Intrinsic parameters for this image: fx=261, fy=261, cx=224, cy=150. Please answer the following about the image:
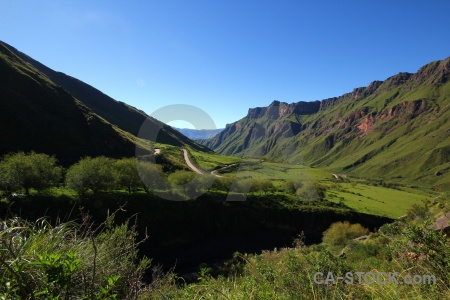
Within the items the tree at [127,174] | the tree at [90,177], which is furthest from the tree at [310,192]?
the tree at [90,177]

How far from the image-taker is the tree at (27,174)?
1452 inches

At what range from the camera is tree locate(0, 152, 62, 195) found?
121 ft

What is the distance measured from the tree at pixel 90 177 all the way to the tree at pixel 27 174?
7.68 feet

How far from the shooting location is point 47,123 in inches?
2566

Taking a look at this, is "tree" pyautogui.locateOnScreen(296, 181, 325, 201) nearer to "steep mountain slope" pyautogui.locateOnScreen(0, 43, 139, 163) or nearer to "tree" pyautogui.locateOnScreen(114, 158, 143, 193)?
"tree" pyautogui.locateOnScreen(114, 158, 143, 193)

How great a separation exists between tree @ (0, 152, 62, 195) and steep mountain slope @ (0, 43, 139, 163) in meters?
17.0

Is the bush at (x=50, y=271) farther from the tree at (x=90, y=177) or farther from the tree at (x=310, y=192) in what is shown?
the tree at (x=310, y=192)

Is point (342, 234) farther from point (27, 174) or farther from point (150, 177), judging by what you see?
point (27, 174)

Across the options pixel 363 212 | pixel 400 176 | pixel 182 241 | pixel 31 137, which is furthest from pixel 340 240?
pixel 400 176

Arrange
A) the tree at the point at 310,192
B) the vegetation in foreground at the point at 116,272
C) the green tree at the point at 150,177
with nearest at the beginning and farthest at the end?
the vegetation in foreground at the point at 116,272, the green tree at the point at 150,177, the tree at the point at 310,192

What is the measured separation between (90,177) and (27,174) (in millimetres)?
8655

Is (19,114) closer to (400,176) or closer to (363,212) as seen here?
(363,212)

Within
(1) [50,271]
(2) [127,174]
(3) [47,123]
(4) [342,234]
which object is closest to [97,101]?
(3) [47,123]

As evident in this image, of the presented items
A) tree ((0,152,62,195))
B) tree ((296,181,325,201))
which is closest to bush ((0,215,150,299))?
tree ((0,152,62,195))
